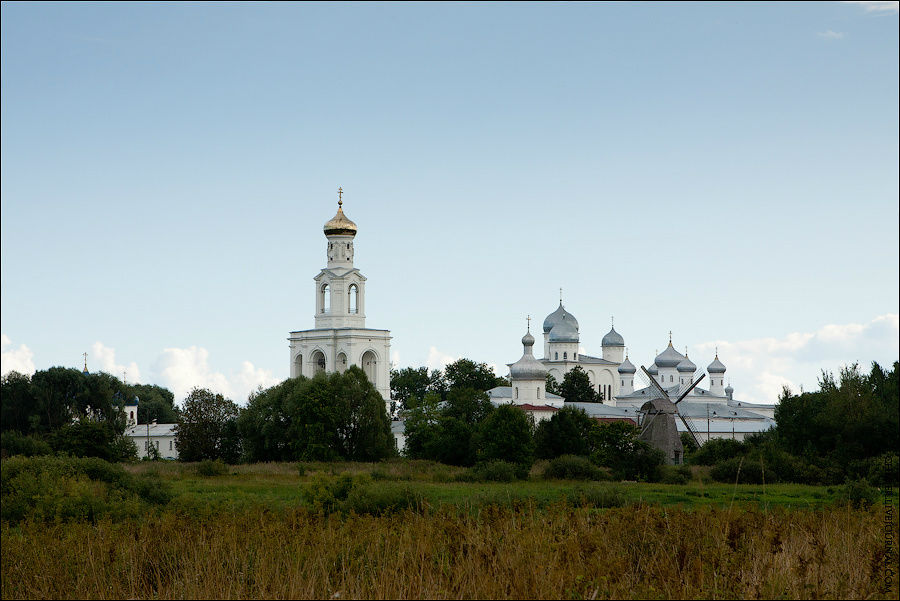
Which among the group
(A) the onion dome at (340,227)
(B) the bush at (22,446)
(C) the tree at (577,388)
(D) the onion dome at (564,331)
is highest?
(A) the onion dome at (340,227)

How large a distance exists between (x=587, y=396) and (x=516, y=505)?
87.0 meters

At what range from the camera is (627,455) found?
3984 centimetres

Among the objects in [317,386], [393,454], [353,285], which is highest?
[353,285]

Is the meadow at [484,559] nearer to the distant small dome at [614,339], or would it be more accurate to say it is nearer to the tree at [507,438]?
the tree at [507,438]

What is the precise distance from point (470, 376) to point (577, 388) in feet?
31.2

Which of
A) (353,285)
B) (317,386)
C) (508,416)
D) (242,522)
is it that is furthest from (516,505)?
(353,285)

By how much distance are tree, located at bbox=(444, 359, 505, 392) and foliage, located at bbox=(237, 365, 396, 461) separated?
42.4 metres

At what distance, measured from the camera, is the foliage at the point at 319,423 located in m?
51.8

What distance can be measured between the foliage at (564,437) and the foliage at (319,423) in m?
7.65

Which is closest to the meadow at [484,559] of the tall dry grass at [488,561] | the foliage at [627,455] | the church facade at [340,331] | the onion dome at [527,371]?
the tall dry grass at [488,561]

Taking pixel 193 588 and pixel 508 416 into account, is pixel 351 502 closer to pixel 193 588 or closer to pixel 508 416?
pixel 193 588

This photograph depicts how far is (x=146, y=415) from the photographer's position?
97375 mm

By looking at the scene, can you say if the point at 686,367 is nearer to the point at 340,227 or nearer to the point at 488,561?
the point at 340,227

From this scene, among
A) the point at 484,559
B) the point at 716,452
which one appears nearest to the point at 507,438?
the point at 716,452
